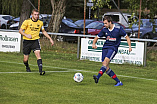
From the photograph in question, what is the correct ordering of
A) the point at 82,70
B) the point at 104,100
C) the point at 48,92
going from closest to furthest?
1. the point at 104,100
2. the point at 48,92
3. the point at 82,70

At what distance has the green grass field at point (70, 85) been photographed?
9.01 m

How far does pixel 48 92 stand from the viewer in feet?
31.9

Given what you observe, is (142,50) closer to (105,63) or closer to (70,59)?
(70,59)

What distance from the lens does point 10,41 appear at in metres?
19.8

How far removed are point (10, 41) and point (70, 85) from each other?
939cm

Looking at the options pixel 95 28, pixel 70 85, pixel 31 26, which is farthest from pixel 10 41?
pixel 70 85

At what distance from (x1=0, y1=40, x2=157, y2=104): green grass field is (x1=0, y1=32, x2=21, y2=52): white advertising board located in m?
2.49

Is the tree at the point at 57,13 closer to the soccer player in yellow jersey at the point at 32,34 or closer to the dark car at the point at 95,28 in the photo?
the dark car at the point at 95,28

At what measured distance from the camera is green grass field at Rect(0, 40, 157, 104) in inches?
355

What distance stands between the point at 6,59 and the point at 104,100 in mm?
8957

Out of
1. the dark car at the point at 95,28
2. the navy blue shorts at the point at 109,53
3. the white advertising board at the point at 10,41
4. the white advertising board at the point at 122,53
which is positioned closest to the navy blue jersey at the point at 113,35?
the navy blue shorts at the point at 109,53

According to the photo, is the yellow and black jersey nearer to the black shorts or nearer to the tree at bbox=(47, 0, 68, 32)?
the black shorts

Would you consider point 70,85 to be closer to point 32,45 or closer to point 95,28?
point 32,45

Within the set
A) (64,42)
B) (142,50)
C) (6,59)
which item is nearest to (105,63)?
(142,50)
